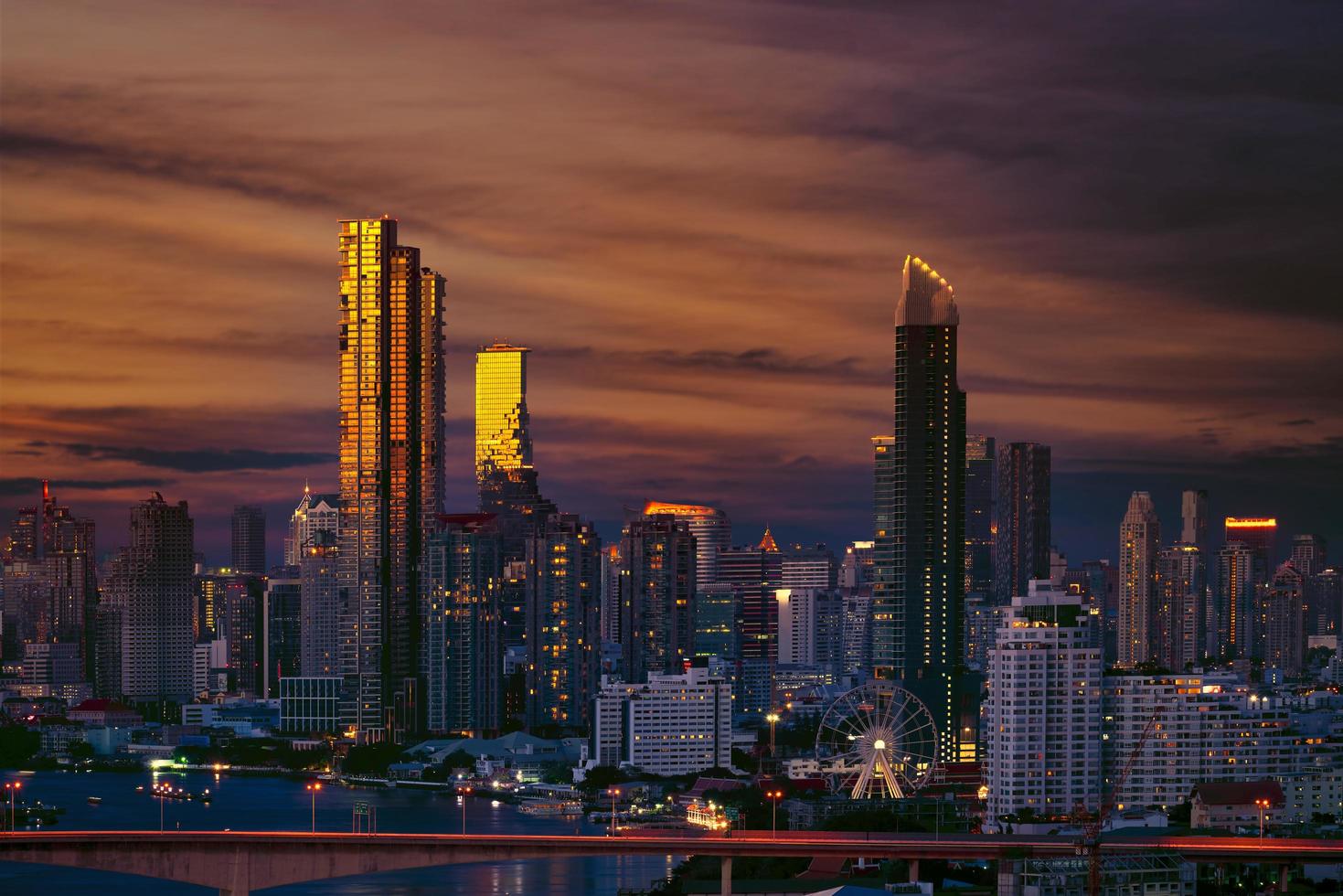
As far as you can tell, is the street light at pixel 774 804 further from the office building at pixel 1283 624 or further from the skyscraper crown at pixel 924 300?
the office building at pixel 1283 624

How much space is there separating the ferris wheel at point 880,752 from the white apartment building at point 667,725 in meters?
6.72

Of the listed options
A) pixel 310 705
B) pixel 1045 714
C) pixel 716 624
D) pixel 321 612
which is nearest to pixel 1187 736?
pixel 1045 714

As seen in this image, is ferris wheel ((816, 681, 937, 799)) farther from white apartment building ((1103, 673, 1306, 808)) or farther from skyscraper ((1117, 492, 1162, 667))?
skyscraper ((1117, 492, 1162, 667))

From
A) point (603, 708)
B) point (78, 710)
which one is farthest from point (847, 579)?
point (603, 708)

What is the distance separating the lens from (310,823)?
53.8 m

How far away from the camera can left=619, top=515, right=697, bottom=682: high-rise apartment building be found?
8506 centimetres

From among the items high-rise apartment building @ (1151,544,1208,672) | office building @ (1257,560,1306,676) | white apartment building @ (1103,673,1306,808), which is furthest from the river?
office building @ (1257,560,1306,676)

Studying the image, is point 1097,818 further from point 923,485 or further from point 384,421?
point 384,421

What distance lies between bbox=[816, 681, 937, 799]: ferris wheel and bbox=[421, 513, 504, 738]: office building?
2622 cm

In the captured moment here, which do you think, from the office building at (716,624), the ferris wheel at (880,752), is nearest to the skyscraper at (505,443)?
the office building at (716,624)

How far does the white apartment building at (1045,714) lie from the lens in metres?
49.2

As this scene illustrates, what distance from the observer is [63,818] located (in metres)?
55.4

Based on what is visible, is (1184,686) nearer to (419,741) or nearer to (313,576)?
(419,741)

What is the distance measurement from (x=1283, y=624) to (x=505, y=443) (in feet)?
107
